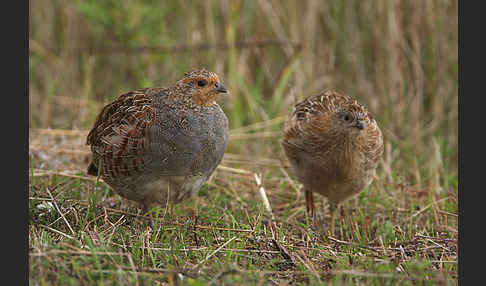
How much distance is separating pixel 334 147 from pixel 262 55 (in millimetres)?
3530

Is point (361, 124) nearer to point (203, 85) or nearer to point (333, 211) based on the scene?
point (333, 211)

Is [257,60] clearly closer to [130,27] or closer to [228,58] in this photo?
[228,58]

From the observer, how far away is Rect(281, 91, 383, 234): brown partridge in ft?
16.7

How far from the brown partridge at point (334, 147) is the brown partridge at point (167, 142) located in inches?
35.0

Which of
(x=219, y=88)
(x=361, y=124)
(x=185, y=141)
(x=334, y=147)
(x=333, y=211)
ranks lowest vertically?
(x=333, y=211)

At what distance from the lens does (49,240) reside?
3.79 meters

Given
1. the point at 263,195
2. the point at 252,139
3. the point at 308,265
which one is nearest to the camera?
the point at 308,265

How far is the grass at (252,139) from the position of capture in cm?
379

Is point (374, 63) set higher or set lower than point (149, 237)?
higher

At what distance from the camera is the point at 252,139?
7.26 m

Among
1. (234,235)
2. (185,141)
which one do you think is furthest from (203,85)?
(234,235)

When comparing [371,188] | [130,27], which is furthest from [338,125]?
[130,27]

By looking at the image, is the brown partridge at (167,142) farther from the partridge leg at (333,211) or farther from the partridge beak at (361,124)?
the partridge leg at (333,211)

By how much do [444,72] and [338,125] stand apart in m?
3.40
